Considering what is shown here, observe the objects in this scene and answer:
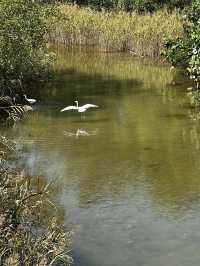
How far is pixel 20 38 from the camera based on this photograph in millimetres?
11961

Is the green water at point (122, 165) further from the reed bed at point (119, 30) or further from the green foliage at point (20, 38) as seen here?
the reed bed at point (119, 30)

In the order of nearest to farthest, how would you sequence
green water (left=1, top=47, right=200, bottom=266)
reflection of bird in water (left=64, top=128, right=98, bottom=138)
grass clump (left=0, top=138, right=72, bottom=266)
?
1. grass clump (left=0, top=138, right=72, bottom=266)
2. green water (left=1, top=47, right=200, bottom=266)
3. reflection of bird in water (left=64, top=128, right=98, bottom=138)

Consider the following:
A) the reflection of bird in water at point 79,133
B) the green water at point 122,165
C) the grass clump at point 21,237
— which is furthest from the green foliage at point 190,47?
the grass clump at point 21,237

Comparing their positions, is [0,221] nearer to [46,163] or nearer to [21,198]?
[21,198]

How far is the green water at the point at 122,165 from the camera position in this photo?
20.4 feet

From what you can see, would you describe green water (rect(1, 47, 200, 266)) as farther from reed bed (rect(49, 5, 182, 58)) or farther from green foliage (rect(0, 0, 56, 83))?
reed bed (rect(49, 5, 182, 58))

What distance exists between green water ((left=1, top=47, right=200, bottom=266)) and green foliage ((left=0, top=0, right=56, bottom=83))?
889mm

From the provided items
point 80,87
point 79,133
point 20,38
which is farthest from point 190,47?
point 79,133

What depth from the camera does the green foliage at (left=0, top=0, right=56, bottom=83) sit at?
38.1 ft

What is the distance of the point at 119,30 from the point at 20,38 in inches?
346

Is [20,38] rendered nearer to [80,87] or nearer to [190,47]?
[80,87]

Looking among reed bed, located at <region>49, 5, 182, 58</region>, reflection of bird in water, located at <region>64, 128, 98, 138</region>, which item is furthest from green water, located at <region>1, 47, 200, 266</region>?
reed bed, located at <region>49, 5, 182, 58</region>

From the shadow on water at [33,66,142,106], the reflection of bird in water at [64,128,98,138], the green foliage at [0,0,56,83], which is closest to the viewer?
the reflection of bird in water at [64,128,98,138]

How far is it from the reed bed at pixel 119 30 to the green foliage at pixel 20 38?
4.62 meters
